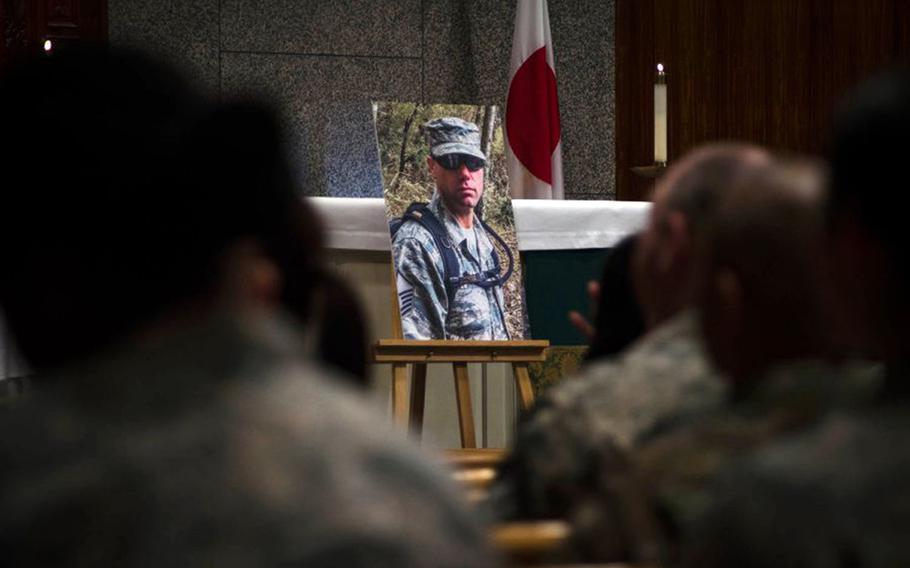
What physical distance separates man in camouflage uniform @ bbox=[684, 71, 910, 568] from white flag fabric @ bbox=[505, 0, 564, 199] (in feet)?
21.3

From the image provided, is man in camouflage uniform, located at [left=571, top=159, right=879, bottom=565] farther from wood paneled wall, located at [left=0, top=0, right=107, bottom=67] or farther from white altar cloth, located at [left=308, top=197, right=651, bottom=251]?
wood paneled wall, located at [left=0, top=0, right=107, bottom=67]

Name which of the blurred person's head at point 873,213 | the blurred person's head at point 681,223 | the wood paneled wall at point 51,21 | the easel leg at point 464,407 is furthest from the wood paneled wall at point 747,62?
the blurred person's head at point 873,213

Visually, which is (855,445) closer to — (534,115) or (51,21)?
(534,115)

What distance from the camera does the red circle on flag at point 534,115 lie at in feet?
26.2

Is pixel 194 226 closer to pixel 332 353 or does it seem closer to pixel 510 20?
pixel 332 353

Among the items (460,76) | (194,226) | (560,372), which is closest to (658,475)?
(194,226)

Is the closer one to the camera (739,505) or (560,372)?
(739,505)

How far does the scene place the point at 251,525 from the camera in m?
1.09

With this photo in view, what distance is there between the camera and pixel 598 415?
6.27ft

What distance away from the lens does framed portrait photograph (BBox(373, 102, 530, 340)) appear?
614cm


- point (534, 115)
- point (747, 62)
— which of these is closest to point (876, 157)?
point (534, 115)

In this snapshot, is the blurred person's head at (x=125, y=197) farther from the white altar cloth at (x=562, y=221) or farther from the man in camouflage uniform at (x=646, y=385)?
the white altar cloth at (x=562, y=221)

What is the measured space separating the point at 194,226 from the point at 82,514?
26 cm

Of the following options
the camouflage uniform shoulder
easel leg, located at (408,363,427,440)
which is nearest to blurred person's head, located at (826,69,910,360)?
the camouflage uniform shoulder
